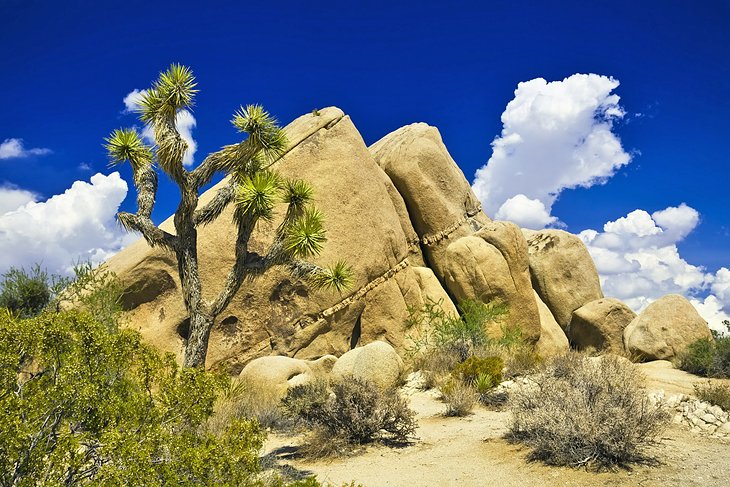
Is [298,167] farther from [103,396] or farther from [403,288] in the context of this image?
[103,396]

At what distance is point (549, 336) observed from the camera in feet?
68.0

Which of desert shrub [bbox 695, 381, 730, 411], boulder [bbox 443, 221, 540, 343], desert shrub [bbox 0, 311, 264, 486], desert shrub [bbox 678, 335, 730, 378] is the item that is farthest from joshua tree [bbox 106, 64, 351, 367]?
desert shrub [bbox 678, 335, 730, 378]

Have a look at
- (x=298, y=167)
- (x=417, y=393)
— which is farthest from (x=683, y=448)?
(x=298, y=167)

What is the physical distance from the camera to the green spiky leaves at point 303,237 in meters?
11.1

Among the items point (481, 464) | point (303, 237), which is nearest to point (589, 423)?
point (481, 464)

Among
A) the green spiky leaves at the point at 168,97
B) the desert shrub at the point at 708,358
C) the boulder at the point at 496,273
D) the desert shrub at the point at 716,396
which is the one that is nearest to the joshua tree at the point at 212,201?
the green spiky leaves at the point at 168,97

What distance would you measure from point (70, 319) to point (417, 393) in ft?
34.4

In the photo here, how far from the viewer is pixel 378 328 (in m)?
18.0

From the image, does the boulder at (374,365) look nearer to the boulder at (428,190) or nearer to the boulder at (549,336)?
the boulder at (428,190)

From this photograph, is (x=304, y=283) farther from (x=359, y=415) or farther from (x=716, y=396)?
(x=716, y=396)

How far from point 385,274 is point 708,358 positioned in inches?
381

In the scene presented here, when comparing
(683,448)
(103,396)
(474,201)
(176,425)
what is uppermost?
(474,201)

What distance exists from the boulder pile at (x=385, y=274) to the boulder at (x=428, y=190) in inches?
1.9

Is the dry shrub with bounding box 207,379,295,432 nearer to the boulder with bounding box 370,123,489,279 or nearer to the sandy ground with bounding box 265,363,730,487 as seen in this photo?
the sandy ground with bounding box 265,363,730,487
